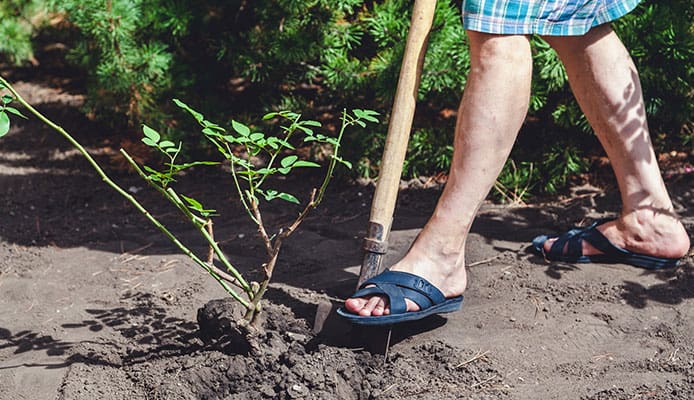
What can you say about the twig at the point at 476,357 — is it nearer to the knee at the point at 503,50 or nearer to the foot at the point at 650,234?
the foot at the point at 650,234

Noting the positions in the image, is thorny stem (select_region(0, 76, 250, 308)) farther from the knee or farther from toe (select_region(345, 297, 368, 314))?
the knee

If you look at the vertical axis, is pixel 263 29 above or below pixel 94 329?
above

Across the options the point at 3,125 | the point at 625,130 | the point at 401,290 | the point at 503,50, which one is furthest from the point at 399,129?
the point at 3,125

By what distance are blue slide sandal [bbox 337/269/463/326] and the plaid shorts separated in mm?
781

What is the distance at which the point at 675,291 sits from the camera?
2709 mm

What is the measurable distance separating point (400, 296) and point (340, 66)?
1.58 m

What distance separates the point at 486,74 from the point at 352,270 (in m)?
0.90

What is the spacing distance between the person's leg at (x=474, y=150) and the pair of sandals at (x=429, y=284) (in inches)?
1.1

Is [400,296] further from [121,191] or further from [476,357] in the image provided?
[121,191]

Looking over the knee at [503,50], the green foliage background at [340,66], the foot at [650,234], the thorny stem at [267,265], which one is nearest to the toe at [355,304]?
the thorny stem at [267,265]

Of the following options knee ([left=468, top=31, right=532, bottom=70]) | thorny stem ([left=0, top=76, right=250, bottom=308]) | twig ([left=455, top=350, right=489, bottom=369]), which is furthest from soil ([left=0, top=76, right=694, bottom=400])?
knee ([left=468, top=31, right=532, bottom=70])

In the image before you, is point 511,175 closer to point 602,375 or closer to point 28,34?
point 602,375

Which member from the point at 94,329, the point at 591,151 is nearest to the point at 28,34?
the point at 94,329

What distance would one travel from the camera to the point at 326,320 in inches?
100
